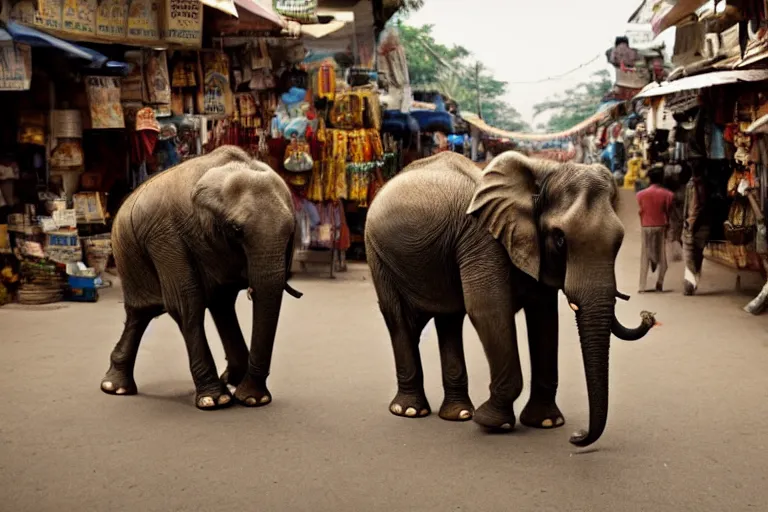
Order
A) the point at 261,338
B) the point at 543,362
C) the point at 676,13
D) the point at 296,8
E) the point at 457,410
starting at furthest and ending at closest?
1. the point at 296,8
2. the point at 676,13
3. the point at 261,338
4. the point at 457,410
5. the point at 543,362

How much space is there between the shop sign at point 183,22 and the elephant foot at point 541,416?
683 cm

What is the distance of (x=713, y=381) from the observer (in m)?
6.72

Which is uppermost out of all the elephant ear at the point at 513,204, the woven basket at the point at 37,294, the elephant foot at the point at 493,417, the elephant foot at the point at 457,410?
the elephant ear at the point at 513,204

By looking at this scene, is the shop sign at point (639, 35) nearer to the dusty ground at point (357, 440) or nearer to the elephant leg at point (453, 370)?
the dusty ground at point (357, 440)

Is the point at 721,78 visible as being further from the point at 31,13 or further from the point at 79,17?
the point at 31,13

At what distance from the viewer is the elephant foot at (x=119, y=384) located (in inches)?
249

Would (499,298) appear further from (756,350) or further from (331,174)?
(331,174)

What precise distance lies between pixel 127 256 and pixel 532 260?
9.15ft

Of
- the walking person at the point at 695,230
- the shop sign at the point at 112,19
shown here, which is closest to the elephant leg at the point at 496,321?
the shop sign at the point at 112,19

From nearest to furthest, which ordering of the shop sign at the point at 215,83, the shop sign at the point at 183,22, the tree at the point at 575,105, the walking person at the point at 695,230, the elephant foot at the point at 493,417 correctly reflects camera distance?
the elephant foot at the point at 493,417
the shop sign at the point at 183,22
the walking person at the point at 695,230
the shop sign at the point at 215,83
the tree at the point at 575,105

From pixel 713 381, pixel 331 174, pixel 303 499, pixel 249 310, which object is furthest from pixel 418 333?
pixel 331 174

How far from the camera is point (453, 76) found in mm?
44156

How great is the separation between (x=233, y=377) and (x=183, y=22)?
546 cm

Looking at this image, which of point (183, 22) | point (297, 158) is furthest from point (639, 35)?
point (183, 22)
